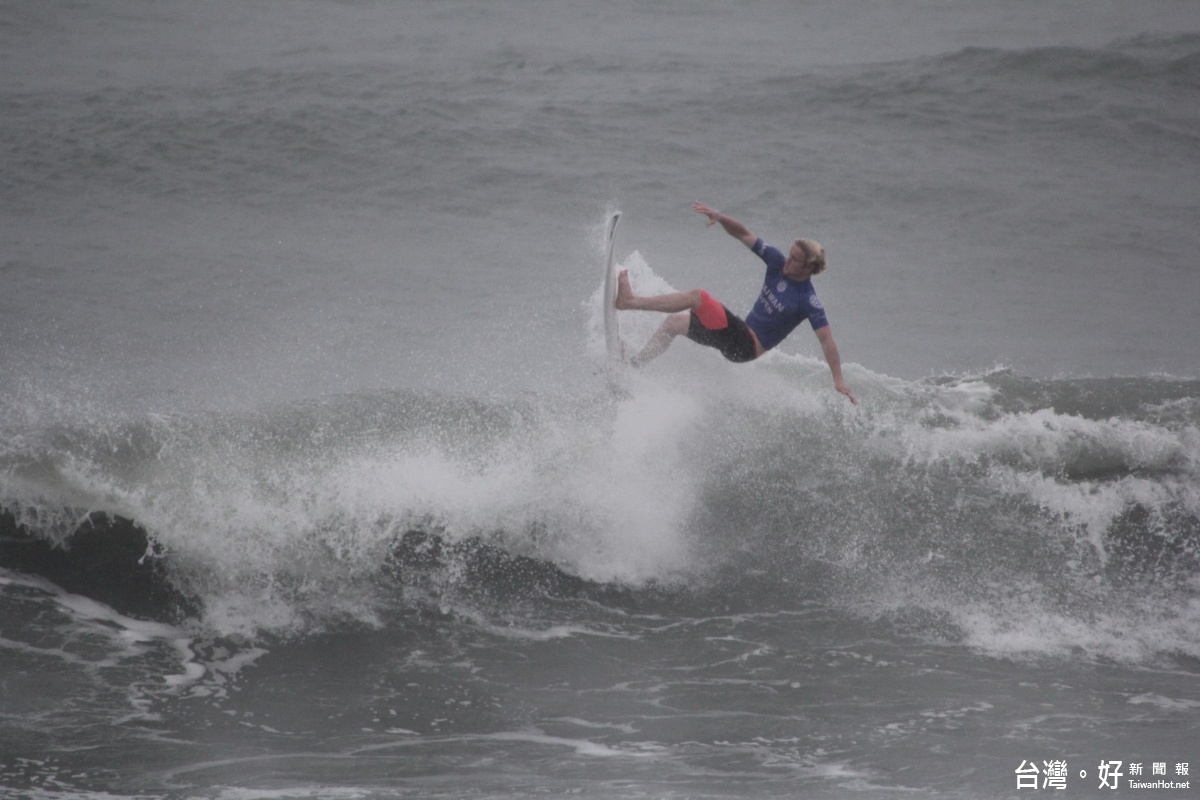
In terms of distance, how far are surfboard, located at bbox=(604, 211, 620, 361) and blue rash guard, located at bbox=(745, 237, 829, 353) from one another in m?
1.02

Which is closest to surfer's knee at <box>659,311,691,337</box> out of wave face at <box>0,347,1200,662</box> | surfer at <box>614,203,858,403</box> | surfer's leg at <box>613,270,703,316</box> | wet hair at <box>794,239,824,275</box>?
surfer at <box>614,203,858,403</box>

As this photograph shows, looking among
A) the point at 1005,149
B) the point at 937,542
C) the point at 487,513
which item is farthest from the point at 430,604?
the point at 1005,149

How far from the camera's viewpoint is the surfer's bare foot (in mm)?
7625

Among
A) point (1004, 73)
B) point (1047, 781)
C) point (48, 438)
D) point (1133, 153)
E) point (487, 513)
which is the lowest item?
point (1047, 781)

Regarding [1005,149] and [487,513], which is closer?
[487,513]

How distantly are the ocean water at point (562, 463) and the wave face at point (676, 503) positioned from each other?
0.03 metres

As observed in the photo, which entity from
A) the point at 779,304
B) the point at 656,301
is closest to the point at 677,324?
the point at 656,301

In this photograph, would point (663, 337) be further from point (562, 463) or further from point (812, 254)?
point (812, 254)

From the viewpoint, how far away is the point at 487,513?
7855mm

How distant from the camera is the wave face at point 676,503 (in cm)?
729

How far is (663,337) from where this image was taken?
7973 millimetres

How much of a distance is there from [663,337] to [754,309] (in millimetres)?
706

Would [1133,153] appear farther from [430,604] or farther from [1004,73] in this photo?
[430,604]

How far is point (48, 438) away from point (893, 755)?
20.2 ft
